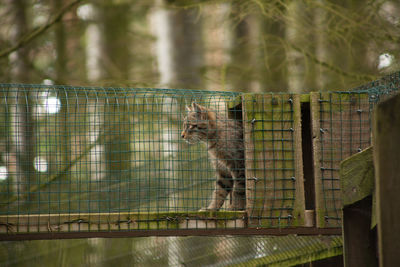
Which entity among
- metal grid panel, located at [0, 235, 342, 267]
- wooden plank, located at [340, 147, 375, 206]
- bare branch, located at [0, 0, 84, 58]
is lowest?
metal grid panel, located at [0, 235, 342, 267]

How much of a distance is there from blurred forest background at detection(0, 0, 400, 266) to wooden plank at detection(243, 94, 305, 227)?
3.32 ft

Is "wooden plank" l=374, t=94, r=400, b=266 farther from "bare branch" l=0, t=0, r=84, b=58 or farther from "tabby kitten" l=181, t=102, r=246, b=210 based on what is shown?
"bare branch" l=0, t=0, r=84, b=58

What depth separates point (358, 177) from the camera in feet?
6.97

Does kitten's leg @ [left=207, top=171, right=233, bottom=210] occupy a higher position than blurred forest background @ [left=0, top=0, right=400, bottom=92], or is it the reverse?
blurred forest background @ [left=0, top=0, right=400, bottom=92]

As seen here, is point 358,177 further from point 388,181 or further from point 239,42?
point 239,42

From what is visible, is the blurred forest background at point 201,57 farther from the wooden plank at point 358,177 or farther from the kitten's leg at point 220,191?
the wooden plank at point 358,177

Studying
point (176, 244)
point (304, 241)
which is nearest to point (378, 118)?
point (304, 241)

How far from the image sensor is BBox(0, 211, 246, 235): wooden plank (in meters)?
3.45

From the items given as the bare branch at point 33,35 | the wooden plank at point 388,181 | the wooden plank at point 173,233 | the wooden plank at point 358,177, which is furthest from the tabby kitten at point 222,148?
the wooden plank at point 388,181

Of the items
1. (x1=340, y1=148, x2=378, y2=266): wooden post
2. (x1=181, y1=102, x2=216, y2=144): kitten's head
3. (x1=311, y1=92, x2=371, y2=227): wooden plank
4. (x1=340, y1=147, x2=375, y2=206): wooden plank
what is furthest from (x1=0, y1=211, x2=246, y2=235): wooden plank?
(x1=181, y1=102, x2=216, y2=144): kitten's head

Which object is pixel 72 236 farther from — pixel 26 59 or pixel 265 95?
pixel 26 59

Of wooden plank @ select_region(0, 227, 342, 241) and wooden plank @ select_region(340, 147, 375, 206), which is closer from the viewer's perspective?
wooden plank @ select_region(340, 147, 375, 206)

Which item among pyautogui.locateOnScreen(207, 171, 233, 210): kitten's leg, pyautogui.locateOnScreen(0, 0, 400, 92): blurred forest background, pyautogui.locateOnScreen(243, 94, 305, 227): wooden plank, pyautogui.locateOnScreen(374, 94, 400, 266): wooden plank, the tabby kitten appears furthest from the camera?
pyautogui.locateOnScreen(0, 0, 400, 92): blurred forest background

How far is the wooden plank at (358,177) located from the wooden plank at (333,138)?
146cm
